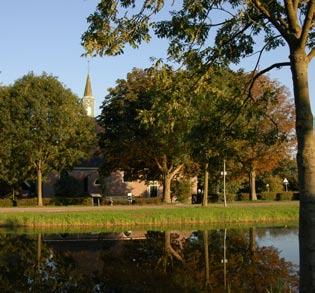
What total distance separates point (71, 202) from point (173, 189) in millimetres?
10092

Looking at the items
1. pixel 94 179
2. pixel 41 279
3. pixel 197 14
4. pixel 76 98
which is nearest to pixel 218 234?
pixel 41 279

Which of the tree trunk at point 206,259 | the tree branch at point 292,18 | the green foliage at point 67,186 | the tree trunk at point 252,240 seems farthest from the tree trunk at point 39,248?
the green foliage at point 67,186

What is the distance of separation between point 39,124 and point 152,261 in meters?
28.9

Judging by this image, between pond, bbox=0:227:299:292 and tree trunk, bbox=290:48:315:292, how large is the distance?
347cm

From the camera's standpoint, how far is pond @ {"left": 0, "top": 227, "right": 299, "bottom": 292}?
1694cm

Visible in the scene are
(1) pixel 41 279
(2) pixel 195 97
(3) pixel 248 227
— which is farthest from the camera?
(3) pixel 248 227

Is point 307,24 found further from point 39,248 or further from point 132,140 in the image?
point 132,140

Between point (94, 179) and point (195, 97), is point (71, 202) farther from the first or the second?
point (195, 97)

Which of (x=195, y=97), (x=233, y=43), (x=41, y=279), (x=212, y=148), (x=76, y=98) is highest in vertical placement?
(x=76, y=98)

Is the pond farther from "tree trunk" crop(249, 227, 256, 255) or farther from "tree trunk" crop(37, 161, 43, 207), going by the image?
"tree trunk" crop(37, 161, 43, 207)

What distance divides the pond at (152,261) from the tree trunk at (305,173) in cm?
347

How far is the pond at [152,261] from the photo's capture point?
16938mm

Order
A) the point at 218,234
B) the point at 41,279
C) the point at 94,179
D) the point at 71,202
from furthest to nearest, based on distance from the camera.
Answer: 1. the point at 94,179
2. the point at 71,202
3. the point at 218,234
4. the point at 41,279

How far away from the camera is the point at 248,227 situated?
3391cm
